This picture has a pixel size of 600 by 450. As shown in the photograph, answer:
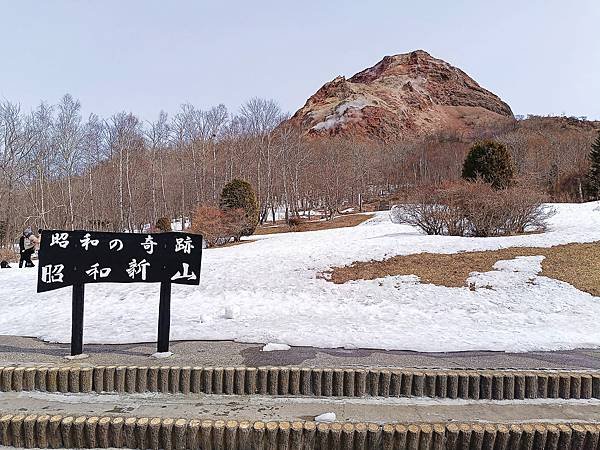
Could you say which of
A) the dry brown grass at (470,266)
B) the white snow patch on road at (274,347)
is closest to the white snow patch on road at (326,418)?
the white snow patch on road at (274,347)

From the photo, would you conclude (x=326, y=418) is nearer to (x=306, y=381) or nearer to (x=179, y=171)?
(x=306, y=381)

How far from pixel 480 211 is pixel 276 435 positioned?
434 inches

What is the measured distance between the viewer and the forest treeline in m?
29.8

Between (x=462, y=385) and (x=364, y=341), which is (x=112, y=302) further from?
(x=462, y=385)

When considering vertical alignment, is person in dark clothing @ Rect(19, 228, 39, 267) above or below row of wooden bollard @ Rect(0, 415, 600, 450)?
above

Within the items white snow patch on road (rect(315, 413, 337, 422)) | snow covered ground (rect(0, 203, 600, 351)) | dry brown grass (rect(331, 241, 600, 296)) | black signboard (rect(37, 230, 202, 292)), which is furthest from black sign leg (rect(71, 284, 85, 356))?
dry brown grass (rect(331, 241, 600, 296))

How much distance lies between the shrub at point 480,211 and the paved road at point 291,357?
25.9 feet

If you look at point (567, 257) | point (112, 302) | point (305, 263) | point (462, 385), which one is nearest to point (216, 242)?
point (305, 263)

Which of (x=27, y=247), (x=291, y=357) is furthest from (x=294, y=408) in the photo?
(x=27, y=247)

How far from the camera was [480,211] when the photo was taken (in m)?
13.0

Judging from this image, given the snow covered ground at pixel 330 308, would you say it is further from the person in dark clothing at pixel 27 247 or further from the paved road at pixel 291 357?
the person in dark clothing at pixel 27 247

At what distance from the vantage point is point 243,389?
4.28 meters

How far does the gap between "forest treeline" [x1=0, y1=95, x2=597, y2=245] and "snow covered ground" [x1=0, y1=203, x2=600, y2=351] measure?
15963 mm

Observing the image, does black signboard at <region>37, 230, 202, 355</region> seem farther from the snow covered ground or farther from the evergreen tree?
the evergreen tree
